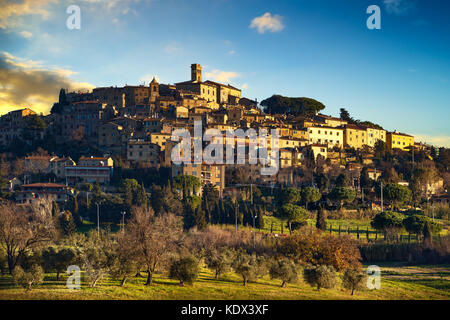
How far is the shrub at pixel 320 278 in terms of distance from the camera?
27438 millimetres

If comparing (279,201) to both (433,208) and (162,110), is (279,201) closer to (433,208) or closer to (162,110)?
(433,208)

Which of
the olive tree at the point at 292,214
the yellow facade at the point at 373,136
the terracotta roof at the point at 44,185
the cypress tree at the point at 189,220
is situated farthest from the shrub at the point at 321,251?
the yellow facade at the point at 373,136

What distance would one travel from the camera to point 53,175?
65625 mm

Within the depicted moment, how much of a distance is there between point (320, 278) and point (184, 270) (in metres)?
7.51

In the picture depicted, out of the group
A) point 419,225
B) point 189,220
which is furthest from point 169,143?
point 419,225

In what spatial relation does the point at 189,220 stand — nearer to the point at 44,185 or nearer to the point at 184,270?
the point at 44,185

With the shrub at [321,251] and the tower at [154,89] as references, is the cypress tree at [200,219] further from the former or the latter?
the tower at [154,89]

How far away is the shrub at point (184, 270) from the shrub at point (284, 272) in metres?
5.16

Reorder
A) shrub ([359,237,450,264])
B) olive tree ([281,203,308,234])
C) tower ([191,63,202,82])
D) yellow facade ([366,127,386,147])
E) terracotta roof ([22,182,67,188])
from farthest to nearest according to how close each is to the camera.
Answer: tower ([191,63,202,82]) < yellow facade ([366,127,386,147]) < terracotta roof ([22,182,67,188]) < olive tree ([281,203,308,234]) < shrub ([359,237,450,264])

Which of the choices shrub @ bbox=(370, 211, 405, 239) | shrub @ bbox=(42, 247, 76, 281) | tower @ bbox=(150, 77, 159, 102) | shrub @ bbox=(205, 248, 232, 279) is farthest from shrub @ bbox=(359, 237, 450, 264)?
tower @ bbox=(150, 77, 159, 102)

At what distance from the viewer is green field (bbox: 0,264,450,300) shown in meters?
23.4

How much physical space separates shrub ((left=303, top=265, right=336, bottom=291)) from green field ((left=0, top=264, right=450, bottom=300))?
1.28 ft

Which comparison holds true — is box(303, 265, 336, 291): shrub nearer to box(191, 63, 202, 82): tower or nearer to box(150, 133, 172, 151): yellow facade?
box(150, 133, 172, 151): yellow facade
